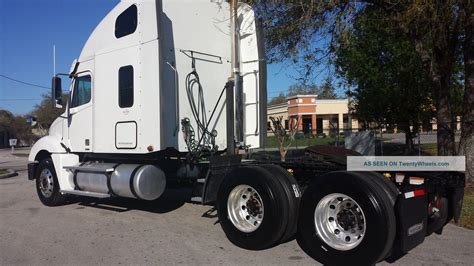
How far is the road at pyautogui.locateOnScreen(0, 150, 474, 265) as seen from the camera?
18.9 ft

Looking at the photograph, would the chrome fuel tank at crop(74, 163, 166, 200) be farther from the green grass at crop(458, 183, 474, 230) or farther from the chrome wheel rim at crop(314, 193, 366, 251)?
the green grass at crop(458, 183, 474, 230)

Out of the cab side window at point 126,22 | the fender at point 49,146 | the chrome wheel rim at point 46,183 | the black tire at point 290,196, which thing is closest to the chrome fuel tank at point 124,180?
the fender at point 49,146

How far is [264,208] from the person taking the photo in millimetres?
5965

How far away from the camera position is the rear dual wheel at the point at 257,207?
5.84 meters

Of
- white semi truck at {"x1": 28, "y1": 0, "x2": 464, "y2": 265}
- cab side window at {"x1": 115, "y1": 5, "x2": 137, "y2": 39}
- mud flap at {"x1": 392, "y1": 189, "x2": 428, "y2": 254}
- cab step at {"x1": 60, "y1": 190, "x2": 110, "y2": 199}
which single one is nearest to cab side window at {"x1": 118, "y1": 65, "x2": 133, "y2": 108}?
white semi truck at {"x1": 28, "y1": 0, "x2": 464, "y2": 265}

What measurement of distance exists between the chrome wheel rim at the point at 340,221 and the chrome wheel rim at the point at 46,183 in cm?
653

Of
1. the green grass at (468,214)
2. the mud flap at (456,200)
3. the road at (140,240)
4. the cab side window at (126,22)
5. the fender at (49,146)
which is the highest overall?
the cab side window at (126,22)

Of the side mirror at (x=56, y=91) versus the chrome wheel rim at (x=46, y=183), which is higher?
the side mirror at (x=56, y=91)

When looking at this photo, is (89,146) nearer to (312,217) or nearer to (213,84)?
(213,84)

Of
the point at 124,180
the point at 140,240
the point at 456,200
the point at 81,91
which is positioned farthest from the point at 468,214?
the point at 81,91

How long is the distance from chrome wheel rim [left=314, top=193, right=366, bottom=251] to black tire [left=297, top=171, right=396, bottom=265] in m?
0.05

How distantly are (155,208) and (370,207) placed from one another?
211 inches

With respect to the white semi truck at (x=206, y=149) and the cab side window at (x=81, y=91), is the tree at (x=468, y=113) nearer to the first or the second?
the white semi truck at (x=206, y=149)

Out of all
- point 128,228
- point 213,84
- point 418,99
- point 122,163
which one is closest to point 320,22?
point 213,84
